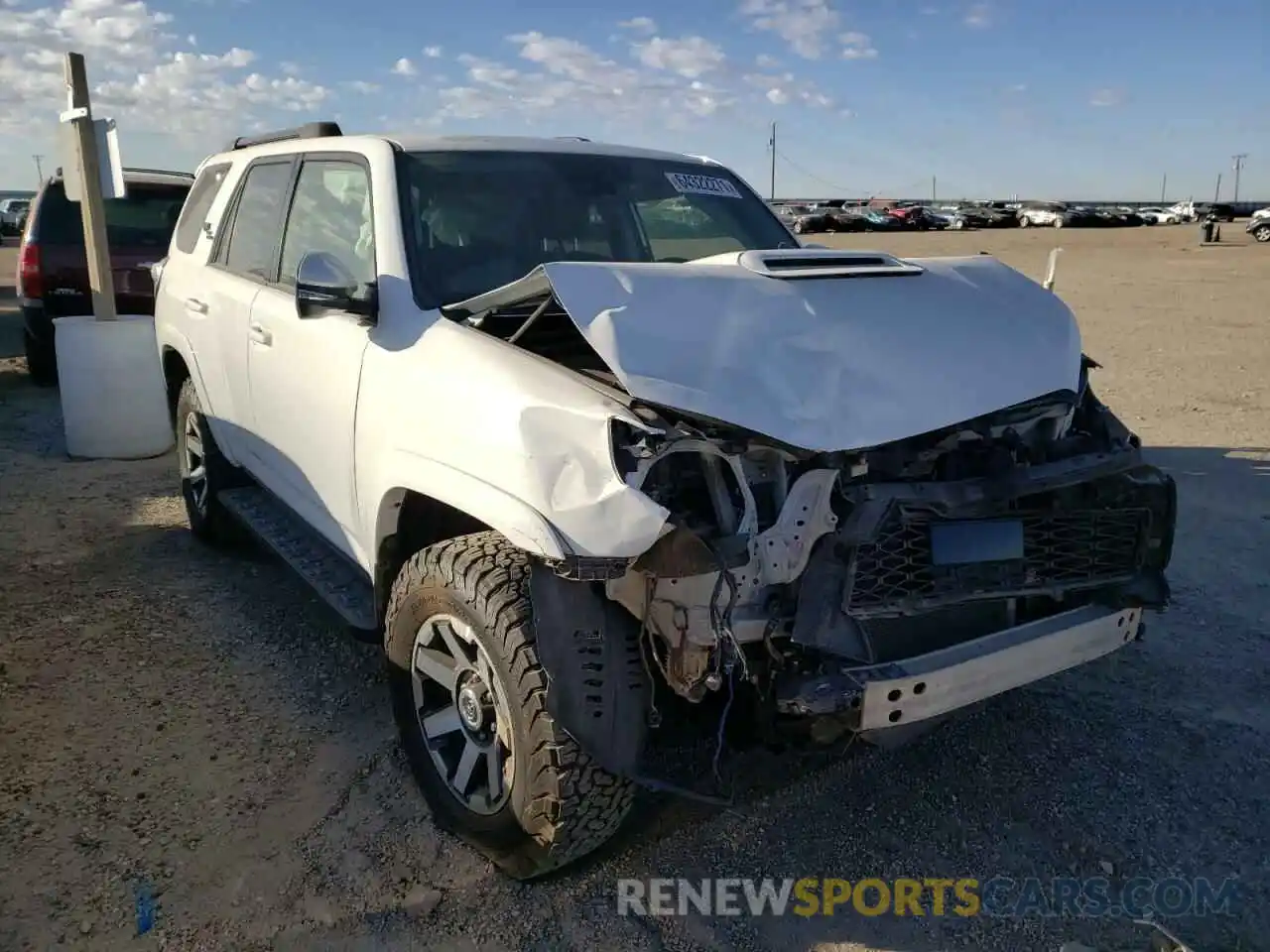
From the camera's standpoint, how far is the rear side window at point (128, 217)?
29.0 feet

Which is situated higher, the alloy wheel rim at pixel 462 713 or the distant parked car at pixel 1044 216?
the distant parked car at pixel 1044 216

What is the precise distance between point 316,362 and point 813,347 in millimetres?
1824

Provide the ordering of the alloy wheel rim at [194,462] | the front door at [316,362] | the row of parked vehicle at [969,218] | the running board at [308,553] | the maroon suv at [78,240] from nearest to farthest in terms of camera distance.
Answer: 1. the front door at [316,362]
2. the running board at [308,553]
3. the alloy wheel rim at [194,462]
4. the maroon suv at [78,240]
5. the row of parked vehicle at [969,218]

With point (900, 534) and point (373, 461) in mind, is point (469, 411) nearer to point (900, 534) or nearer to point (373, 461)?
point (373, 461)

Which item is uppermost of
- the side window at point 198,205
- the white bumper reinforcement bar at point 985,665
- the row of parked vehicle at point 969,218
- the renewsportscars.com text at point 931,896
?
the row of parked vehicle at point 969,218

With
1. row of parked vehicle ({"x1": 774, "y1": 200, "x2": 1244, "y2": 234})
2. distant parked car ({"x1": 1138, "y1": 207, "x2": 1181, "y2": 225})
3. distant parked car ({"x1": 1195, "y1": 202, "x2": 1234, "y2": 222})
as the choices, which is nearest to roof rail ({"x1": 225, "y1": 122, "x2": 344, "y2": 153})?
row of parked vehicle ({"x1": 774, "y1": 200, "x2": 1244, "y2": 234})

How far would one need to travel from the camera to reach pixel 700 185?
14.4 feet

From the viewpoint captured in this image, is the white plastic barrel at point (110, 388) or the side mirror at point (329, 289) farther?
the white plastic barrel at point (110, 388)

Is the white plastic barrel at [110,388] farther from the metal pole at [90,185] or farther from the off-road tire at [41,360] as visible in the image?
the off-road tire at [41,360]

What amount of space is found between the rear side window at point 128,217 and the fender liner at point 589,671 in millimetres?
7620

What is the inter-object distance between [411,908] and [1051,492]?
6.87 feet

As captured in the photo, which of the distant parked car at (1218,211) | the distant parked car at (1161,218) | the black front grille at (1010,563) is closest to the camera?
the black front grille at (1010,563)

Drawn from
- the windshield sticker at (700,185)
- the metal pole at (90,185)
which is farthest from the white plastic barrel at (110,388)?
the windshield sticker at (700,185)

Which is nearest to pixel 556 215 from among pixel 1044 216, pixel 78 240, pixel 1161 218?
pixel 78 240
